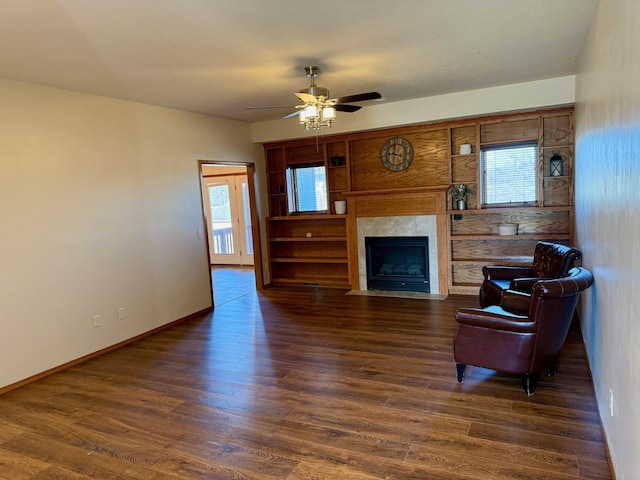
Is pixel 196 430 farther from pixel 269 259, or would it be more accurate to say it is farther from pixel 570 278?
pixel 269 259

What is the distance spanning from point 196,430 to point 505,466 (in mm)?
1909

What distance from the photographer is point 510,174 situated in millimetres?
5828

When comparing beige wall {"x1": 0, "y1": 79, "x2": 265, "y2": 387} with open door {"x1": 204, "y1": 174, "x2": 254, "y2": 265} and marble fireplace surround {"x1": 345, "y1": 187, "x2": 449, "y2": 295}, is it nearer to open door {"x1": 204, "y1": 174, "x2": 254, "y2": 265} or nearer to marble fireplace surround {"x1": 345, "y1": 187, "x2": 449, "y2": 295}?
marble fireplace surround {"x1": 345, "y1": 187, "x2": 449, "y2": 295}

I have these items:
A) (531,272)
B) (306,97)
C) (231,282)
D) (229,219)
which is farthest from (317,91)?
(229,219)

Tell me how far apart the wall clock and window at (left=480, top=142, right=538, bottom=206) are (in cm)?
105

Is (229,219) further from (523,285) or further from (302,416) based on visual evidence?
(302,416)

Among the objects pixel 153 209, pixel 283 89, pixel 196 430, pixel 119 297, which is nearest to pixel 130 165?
pixel 153 209

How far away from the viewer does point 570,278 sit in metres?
2.85

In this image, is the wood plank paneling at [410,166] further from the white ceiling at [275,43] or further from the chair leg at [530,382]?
the chair leg at [530,382]

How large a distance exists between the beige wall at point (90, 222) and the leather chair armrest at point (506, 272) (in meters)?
3.75

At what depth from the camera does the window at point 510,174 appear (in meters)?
5.70

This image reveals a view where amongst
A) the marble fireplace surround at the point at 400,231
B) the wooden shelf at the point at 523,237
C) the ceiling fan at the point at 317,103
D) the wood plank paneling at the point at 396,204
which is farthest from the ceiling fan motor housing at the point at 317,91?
the wooden shelf at the point at 523,237

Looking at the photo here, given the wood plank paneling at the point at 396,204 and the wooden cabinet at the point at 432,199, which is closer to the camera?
the wooden cabinet at the point at 432,199

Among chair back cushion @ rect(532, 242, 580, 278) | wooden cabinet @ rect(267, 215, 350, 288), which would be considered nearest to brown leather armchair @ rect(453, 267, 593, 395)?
chair back cushion @ rect(532, 242, 580, 278)
